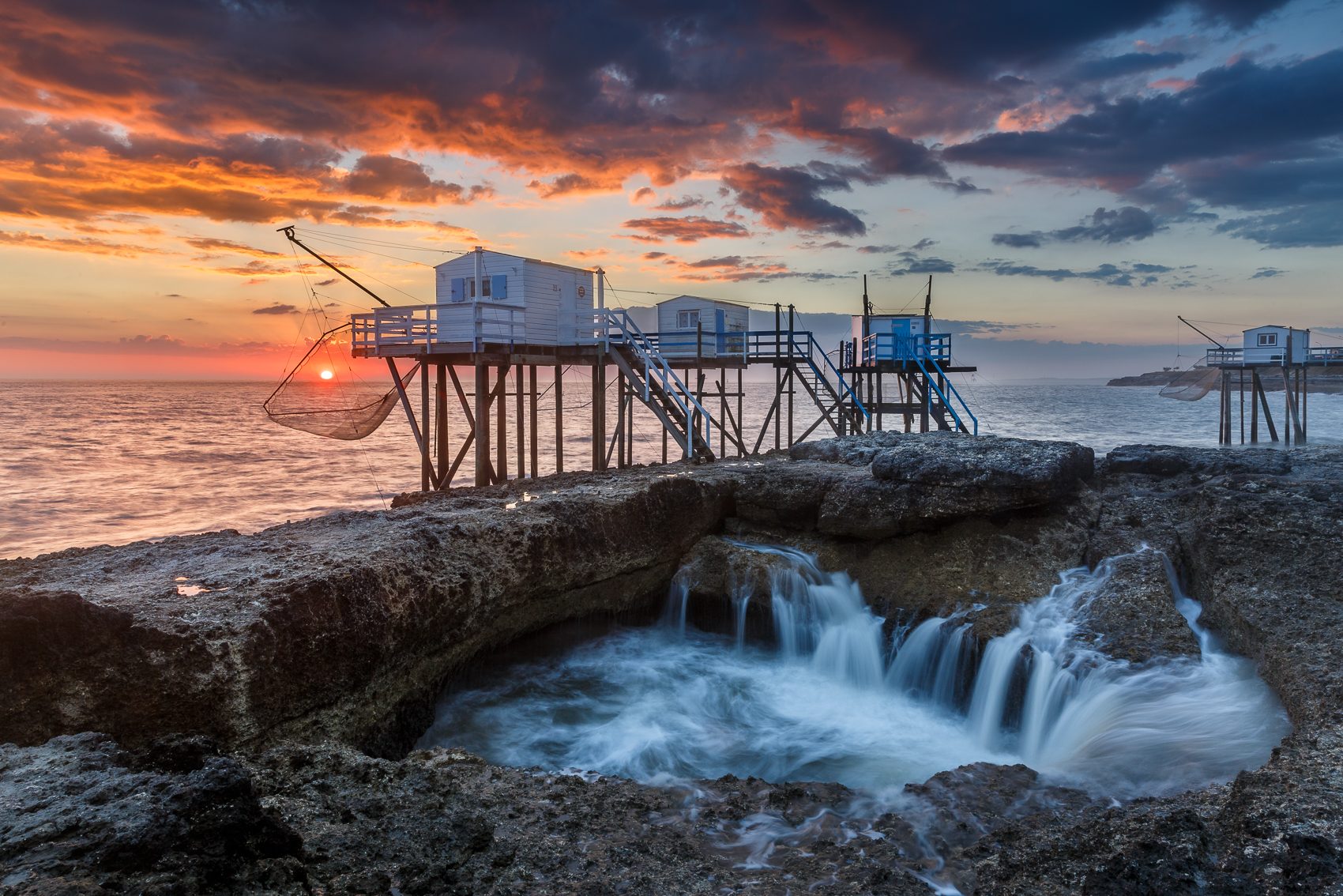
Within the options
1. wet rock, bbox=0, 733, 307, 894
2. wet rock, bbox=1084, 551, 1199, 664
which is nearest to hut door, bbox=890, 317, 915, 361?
wet rock, bbox=1084, 551, 1199, 664

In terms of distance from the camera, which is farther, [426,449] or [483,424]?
[426,449]

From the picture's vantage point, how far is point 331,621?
8461 mm

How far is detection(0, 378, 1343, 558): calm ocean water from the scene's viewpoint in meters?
28.5

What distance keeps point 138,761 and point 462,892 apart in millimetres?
2194

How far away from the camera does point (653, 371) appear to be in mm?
21781

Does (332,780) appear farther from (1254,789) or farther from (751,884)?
(1254,789)

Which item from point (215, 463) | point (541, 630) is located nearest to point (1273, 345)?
point (541, 630)

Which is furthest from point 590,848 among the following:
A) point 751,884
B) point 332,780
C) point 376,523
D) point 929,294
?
point 929,294

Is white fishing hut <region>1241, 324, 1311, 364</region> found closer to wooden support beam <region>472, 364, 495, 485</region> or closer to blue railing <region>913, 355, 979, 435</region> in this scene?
blue railing <region>913, 355, 979, 435</region>

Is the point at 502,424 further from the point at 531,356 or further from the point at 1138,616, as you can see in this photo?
the point at 1138,616

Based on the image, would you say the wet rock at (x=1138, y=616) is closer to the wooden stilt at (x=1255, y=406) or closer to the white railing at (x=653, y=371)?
the white railing at (x=653, y=371)

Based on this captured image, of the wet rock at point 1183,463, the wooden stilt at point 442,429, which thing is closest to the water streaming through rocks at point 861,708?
the wet rock at point 1183,463

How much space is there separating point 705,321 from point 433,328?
12.3 m

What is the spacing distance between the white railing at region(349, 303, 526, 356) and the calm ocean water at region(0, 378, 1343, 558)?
8.13 meters
